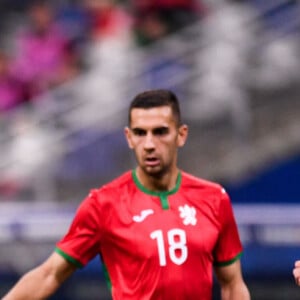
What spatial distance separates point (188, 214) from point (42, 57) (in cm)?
571

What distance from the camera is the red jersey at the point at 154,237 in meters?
6.97

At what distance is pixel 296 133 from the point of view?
12367 mm

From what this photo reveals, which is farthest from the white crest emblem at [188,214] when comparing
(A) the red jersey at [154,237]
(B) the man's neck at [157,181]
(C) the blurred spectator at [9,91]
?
(C) the blurred spectator at [9,91]

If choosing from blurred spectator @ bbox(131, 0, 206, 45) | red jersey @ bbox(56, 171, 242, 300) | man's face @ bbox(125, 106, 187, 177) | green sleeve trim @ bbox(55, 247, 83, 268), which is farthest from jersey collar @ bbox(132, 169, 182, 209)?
blurred spectator @ bbox(131, 0, 206, 45)

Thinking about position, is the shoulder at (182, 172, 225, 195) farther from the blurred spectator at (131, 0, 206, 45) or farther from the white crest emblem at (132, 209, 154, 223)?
the blurred spectator at (131, 0, 206, 45)

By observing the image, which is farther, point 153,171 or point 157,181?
point 157,181

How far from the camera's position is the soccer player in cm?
698

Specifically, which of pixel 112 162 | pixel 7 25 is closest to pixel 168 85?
pixel 112 162

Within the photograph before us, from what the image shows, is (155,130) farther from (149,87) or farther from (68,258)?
(149,87)

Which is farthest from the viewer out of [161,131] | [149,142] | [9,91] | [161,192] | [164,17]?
[9,91]

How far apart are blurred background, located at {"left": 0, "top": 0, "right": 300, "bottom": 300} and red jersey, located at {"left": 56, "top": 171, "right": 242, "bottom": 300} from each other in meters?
2.76

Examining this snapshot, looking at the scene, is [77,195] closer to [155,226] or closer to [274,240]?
[274,240]

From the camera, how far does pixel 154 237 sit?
7.01 meters

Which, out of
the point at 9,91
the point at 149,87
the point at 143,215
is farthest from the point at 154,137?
the point at 9,91
